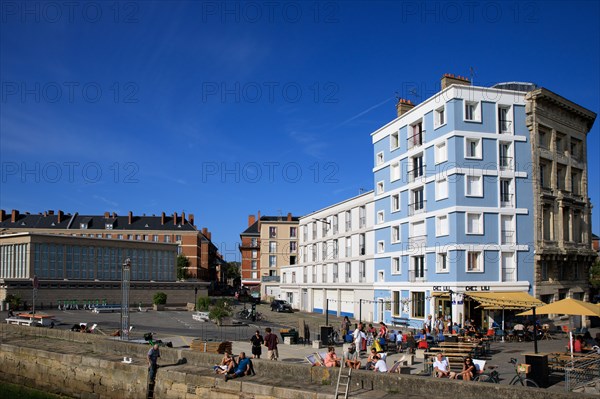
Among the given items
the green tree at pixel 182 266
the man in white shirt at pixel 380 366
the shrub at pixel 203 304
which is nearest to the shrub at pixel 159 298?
the shrub at pixel 203 304

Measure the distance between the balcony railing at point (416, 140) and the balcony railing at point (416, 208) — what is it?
4.19 metres

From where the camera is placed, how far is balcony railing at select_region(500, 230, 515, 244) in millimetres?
35781

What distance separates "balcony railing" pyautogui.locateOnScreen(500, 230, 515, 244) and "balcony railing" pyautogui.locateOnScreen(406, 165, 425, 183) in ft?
21.5

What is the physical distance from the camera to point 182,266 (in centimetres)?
9756

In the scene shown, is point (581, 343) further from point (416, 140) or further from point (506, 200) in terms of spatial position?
point (416, 140)

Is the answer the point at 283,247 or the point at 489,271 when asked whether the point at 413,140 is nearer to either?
the point at 489,271

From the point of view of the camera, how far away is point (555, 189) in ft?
125

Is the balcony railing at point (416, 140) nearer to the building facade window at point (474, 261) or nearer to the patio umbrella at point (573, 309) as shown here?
the building facade window at point (474, 261)

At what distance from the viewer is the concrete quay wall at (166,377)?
14000mm

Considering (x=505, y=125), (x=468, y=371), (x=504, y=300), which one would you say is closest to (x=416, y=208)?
(x=505, y=125)

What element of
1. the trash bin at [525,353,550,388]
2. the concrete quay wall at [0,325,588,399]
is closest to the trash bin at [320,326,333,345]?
the concrete quay wall at [0,325,588,399]

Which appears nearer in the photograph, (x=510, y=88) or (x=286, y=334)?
(x=286, y=334)

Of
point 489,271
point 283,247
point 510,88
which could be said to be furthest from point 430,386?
point 283,247

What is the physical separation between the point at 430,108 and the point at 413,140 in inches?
132
